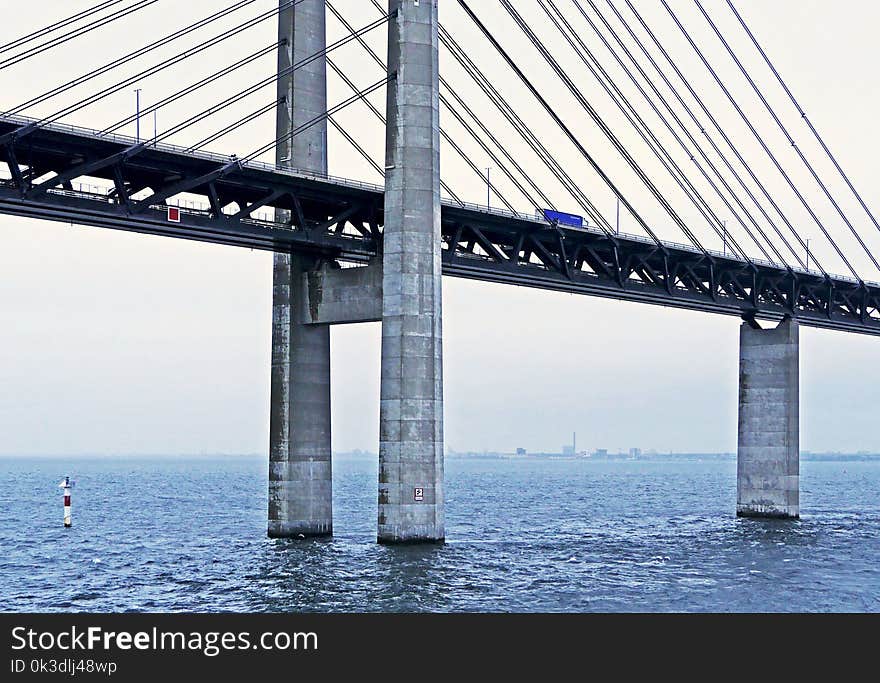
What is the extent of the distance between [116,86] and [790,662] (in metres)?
34.9

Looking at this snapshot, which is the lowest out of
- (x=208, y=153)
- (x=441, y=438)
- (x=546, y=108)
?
(x=441, y=438)

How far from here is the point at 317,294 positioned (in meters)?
63.1

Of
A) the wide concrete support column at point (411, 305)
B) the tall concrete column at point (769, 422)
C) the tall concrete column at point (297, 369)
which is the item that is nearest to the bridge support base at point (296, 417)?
the tall concrete column at point (297, 369)

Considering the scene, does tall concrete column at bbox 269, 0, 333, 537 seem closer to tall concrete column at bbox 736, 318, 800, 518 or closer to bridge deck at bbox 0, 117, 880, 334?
bridge deck at bbox 0, 117, 880, 334

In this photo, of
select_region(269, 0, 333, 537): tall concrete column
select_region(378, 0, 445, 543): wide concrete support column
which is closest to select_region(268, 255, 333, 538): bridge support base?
select_region(269, 0, 333, 537): tall concrete column

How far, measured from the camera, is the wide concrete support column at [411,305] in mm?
56812

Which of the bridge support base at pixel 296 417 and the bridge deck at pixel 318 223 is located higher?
the bridge deck at pixel 318 223

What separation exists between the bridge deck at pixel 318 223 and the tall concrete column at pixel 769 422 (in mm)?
2444

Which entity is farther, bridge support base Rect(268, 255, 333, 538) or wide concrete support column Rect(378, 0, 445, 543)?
bridge support base Rect(268, 255, 333, 538)

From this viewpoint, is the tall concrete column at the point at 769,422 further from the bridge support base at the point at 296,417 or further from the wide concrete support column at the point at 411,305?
the wide concrete support column at the point at 411,305

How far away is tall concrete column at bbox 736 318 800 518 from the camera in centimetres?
8519

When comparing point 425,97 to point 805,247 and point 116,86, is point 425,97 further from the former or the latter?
point 805,247

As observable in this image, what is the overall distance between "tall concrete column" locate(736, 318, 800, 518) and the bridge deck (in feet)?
8.02

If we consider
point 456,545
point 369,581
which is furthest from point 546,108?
point 369,581
